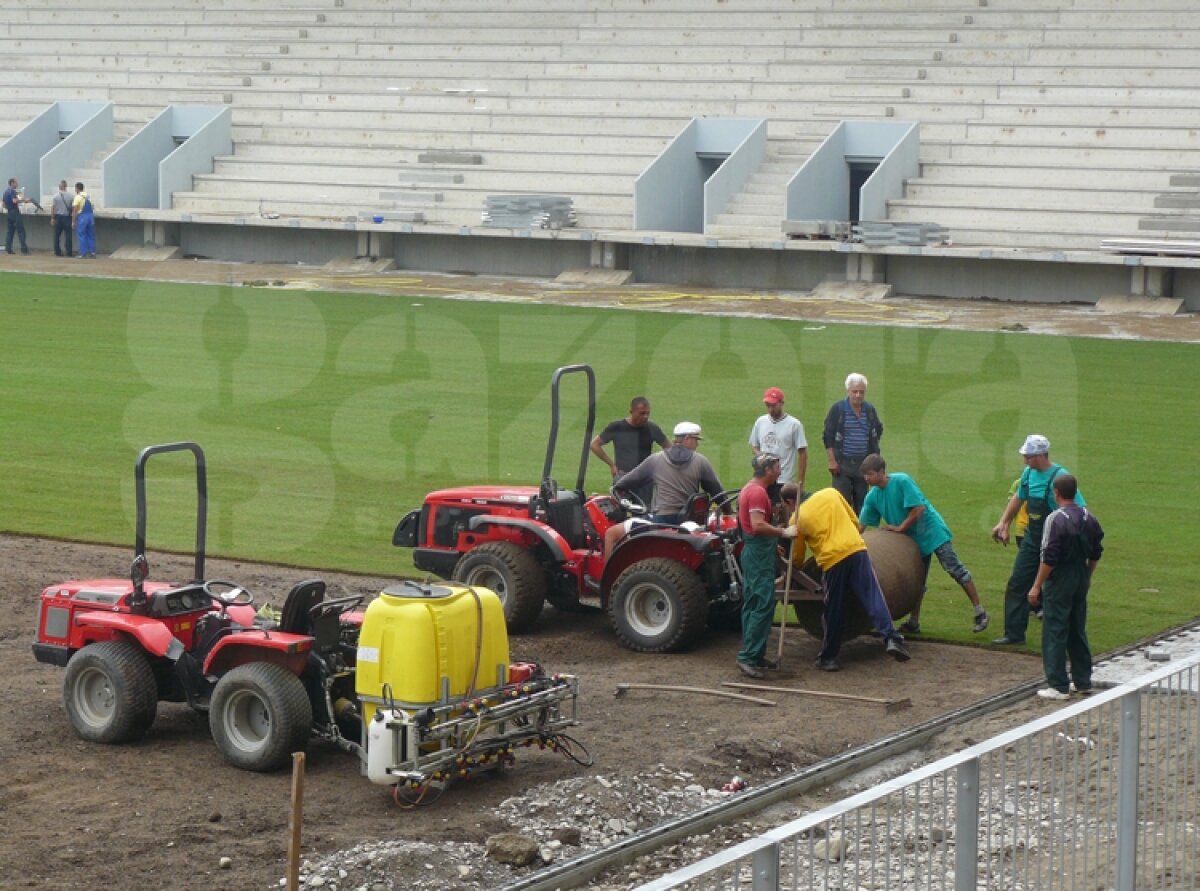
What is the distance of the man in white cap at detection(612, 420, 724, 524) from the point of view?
13742mm

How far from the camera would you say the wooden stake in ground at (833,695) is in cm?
1191

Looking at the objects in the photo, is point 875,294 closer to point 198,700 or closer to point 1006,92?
point 1006,92

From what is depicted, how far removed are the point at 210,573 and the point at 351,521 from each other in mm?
2265

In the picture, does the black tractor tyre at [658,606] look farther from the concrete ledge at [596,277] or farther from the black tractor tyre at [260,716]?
the concrete ledge at [596,277]

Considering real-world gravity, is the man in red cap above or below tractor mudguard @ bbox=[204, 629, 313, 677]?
above

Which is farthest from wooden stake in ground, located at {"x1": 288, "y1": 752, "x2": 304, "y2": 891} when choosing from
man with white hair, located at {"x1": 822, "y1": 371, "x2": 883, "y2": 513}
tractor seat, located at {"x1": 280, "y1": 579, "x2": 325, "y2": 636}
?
man with white hair, located at {"x1": 822, "y1": 371, "x2": 883, "y2": 513}

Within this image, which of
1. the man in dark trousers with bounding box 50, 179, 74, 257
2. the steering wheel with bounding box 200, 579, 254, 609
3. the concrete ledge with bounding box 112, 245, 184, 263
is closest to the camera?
the steering wheel with bounding box 200, 579, 254, 609

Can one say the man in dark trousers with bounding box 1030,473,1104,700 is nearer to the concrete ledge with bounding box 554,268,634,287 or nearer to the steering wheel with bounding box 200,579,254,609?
the steering wheel with bounding box 200,579,254,609

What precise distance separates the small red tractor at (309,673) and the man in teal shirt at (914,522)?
3972 mm

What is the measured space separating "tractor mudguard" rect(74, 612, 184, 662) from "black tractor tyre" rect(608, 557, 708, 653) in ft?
11.8

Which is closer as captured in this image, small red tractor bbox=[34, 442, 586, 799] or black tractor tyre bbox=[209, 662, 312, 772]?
small red tractor bbox=[34, 442, 586, 799]

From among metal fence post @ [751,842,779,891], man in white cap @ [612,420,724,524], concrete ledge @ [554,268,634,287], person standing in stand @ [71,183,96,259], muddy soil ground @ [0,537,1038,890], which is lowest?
muddy soil ground @ [0,537,1038,890]

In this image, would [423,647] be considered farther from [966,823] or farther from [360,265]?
[360,265]

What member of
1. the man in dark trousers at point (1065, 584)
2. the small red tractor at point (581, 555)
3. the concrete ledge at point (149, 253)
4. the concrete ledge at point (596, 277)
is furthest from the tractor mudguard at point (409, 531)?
the concrete ledge at point (149, 253)
